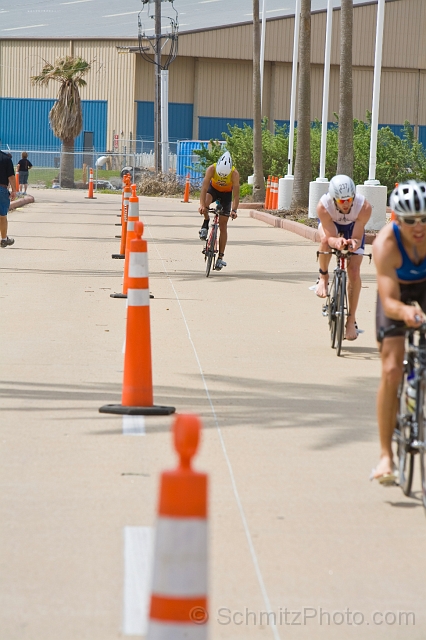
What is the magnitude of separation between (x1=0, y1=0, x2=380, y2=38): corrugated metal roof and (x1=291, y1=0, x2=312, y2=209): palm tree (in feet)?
117

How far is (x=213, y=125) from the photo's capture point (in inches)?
2675

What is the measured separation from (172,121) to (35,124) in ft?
27.8

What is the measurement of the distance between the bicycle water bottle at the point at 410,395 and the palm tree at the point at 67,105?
52418mm

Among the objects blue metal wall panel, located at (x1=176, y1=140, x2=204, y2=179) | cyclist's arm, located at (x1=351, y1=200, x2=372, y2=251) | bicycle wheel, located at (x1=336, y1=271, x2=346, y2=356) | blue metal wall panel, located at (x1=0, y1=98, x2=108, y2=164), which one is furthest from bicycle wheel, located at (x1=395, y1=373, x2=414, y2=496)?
blue metal wall panel, located at (x1=0, y1=98, x2=108, y2=164)

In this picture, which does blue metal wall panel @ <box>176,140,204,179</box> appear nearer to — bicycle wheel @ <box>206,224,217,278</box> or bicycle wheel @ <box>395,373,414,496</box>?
bicycle wheel @ <box>206,224,217,278</box>

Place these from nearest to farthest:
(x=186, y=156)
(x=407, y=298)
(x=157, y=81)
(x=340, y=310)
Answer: (x=407, y=298) < (x=340, y=310) < (x=157, y=81) < (x=186, y=156)

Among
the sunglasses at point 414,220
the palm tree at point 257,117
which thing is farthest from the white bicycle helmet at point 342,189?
the palm tree at point 257,117

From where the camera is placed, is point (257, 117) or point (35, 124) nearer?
point (257, 117)

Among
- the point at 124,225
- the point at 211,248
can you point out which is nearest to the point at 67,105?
the point at 124,225

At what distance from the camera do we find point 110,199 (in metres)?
46.8

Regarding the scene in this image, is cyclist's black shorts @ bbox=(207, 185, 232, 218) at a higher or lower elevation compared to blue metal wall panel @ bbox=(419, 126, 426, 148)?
lower

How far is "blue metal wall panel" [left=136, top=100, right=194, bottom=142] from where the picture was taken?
66938mm

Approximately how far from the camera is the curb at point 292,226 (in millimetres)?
24353

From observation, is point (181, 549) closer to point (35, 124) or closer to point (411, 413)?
point (411, 413)
